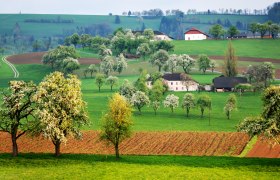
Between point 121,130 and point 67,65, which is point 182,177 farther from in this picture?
point 67,65

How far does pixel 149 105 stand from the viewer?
11850 centimetres

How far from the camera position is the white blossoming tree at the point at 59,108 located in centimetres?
5947

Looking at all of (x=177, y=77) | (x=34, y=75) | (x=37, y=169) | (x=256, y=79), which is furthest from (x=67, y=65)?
(x=37, y=169)

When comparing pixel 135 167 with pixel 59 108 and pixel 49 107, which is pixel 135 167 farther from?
pixel 49 107

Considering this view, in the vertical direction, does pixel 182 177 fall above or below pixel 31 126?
Result: below

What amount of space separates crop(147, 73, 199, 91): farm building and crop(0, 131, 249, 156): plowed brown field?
1943 inches

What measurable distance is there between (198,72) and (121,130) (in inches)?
4073

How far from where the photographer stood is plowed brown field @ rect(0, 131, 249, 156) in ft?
237

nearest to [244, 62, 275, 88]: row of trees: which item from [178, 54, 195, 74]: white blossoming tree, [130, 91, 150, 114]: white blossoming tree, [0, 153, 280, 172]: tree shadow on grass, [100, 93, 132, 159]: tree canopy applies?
[178, 54, 195, 74]: white blossoming tree

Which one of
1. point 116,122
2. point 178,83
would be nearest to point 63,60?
point 178,83

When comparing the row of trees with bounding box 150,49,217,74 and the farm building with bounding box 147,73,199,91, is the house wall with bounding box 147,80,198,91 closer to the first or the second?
the farm building with bounding box 147,73,199,91

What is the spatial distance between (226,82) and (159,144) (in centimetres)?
6138

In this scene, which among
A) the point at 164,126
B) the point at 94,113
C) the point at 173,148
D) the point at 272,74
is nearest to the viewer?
the point at 173,148

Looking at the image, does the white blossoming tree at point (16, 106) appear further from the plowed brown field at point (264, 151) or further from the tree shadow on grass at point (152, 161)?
the plowed brown field at point (264, 151)
